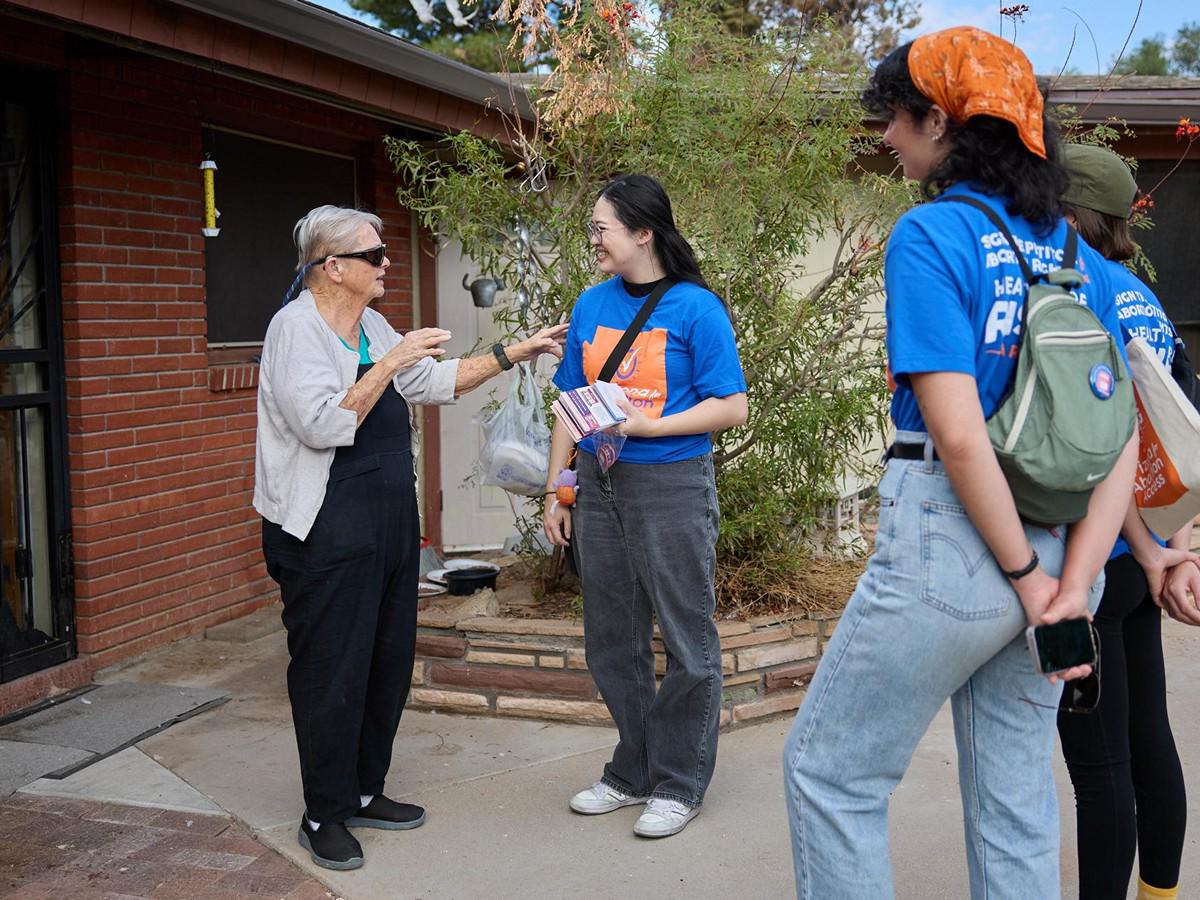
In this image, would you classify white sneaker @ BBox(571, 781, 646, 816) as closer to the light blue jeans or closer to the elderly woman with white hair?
the elderly woman with white hair

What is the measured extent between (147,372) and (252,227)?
1.21m

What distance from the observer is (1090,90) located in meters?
8.06

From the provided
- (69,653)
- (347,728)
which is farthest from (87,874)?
(69,653)

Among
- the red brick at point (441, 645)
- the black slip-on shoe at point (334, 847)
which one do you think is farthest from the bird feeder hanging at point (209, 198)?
the black slip-on shoe at point (334, 847)

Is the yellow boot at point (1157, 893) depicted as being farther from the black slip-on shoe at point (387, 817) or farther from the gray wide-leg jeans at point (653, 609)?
the black slip-on shoe at point (387, 817)

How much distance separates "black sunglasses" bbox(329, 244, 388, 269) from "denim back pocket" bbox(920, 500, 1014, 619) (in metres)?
1.99

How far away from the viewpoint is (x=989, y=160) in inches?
82.2

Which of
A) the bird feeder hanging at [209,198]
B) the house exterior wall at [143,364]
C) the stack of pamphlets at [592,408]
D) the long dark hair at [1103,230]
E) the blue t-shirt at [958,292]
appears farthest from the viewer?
the bird feeder hanging at [209,198]

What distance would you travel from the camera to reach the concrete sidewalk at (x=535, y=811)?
3441 mm

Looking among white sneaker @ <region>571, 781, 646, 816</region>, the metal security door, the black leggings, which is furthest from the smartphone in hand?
the metal security door

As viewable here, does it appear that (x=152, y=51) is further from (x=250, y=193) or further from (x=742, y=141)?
(x=742, y=141)

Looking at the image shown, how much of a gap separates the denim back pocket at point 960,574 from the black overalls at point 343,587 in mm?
1859

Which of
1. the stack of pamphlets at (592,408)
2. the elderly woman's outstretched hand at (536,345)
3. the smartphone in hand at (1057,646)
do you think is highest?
the elderly woman's outstretched hand at (536,345)

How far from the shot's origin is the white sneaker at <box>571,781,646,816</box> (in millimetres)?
3885
